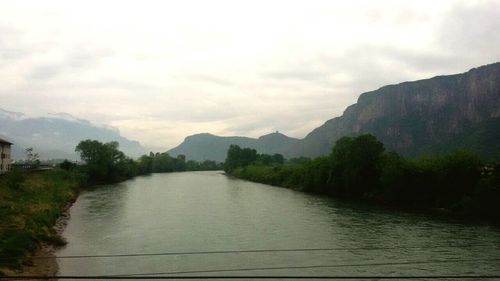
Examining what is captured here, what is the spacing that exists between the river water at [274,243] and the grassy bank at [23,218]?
74.0 inches

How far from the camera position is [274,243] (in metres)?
29.4

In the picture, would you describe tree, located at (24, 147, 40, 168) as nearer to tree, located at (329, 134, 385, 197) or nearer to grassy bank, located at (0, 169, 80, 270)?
grassy bank, located at (0, 169, 80, 270)

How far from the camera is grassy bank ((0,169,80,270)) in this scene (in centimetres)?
2281

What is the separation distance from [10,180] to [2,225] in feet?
72.0

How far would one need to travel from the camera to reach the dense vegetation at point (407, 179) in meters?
45.3

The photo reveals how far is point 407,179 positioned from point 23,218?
44576 mm

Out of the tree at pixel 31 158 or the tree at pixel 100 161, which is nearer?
the tree at pixel 100 161

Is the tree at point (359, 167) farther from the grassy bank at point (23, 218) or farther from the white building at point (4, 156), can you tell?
the white building at point (4, 156)

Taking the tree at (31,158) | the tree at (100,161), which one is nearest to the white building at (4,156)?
the tree at (100,161)

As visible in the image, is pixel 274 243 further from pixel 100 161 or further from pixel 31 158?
pixel 31 158

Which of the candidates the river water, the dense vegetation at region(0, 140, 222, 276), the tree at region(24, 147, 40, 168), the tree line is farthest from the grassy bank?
the tree at region(24, 147, 40, 168)

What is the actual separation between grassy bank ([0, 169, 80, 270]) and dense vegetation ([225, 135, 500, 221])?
39392 millimetres

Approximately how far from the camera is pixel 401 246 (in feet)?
93.2

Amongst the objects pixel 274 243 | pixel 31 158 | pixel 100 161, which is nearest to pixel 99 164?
pixel 100 161
